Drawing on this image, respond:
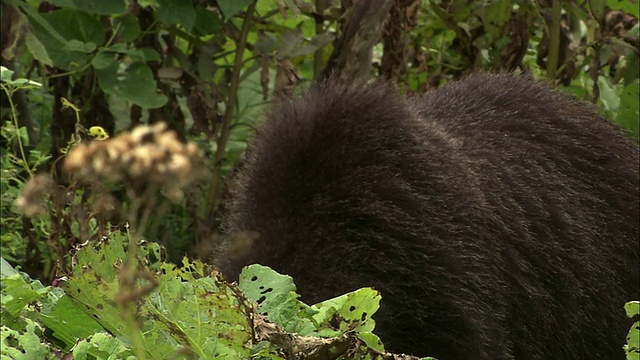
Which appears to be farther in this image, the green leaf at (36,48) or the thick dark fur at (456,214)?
the green leaf at (36,48)

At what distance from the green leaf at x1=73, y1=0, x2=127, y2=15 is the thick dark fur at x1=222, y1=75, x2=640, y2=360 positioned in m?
1.19

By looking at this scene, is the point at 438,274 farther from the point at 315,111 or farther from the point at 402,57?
the point at 402,57

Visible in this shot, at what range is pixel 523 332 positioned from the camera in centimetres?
316

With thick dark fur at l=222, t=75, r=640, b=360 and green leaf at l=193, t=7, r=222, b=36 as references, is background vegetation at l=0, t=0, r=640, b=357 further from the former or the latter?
thick dark fur at l=222, t=75, r=640, b=360

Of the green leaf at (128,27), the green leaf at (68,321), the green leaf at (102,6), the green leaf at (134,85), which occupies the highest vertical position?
the green leaf at (68,321)

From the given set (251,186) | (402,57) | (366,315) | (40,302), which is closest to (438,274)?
(251,186)

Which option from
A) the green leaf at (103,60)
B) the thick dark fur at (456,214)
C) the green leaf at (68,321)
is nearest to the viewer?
the green leaf at (68,321)

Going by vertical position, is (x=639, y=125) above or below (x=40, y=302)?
below

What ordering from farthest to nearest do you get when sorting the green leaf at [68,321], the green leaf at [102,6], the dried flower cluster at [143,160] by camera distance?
the green leaf at [102,6] → the green leaf at [68,321] → the dried flower cluster at [143,160]

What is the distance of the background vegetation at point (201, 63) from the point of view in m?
4.09

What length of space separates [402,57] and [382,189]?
1.83 m

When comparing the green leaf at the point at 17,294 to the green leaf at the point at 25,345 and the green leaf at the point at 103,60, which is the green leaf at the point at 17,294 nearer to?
the green leaf at the point at 25,345

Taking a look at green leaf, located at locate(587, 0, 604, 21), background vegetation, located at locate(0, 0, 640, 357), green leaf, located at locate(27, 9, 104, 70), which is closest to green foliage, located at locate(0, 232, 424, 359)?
background vegetation, located at locate(0, 0, 640, 357)

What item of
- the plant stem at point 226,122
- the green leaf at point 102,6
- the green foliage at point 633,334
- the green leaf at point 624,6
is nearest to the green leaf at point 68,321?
the green foliage at point 633,334
